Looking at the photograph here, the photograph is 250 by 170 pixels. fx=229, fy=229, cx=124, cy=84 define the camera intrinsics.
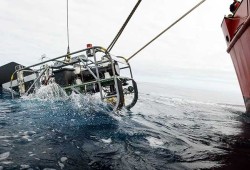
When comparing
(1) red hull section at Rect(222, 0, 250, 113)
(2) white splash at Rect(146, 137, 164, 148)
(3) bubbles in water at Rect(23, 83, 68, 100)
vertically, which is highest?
(1) red hull section at Rect(222, 0, 250, 113)

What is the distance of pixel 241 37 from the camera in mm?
7352

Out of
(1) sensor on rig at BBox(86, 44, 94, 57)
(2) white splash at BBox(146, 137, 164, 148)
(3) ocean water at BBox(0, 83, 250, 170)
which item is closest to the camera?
(3) ocean water at BBox(0, 83, 250, 170)

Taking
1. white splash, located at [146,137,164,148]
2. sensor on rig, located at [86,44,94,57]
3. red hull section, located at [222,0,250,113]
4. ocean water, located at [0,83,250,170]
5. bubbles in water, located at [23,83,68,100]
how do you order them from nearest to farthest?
1. ocean water, located at [0,83,250,170]
2. white splash, located at [146,137,164,148]
3. red hull section, located at [222,0,250,113]
4. sensor on rig, located at [86,44,94,57]
5. bubbles in water, located at [23,83,68,100]

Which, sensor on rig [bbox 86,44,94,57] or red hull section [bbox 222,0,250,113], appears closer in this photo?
red hull section [bbox 222,0,250,113]

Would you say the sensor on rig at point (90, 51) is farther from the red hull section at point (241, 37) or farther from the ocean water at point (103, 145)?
the red hull section at point (241, 37)

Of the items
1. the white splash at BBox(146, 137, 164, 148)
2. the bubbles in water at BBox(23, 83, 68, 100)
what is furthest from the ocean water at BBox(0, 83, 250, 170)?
the bubbles in water at BBox(23, 83, 68, 100)

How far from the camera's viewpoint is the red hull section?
6.80 m

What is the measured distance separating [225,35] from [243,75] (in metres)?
2.06

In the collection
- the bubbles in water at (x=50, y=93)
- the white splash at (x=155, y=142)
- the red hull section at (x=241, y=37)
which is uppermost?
the red hull section at (x=241, y=37)

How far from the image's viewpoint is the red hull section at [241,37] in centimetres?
680

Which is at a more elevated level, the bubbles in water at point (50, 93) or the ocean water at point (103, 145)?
the bubbles in water at point (50, 93)

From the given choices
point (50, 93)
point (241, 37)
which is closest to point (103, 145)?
point (50, 93)

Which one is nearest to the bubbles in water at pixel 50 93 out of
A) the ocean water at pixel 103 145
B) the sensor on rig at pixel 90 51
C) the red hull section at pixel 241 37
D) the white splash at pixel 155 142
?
the ocean water at pixel 103 145

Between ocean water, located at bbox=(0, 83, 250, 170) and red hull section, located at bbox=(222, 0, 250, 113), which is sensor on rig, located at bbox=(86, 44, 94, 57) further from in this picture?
red hull section, located at bbox=(222, 0, 250, 113)
